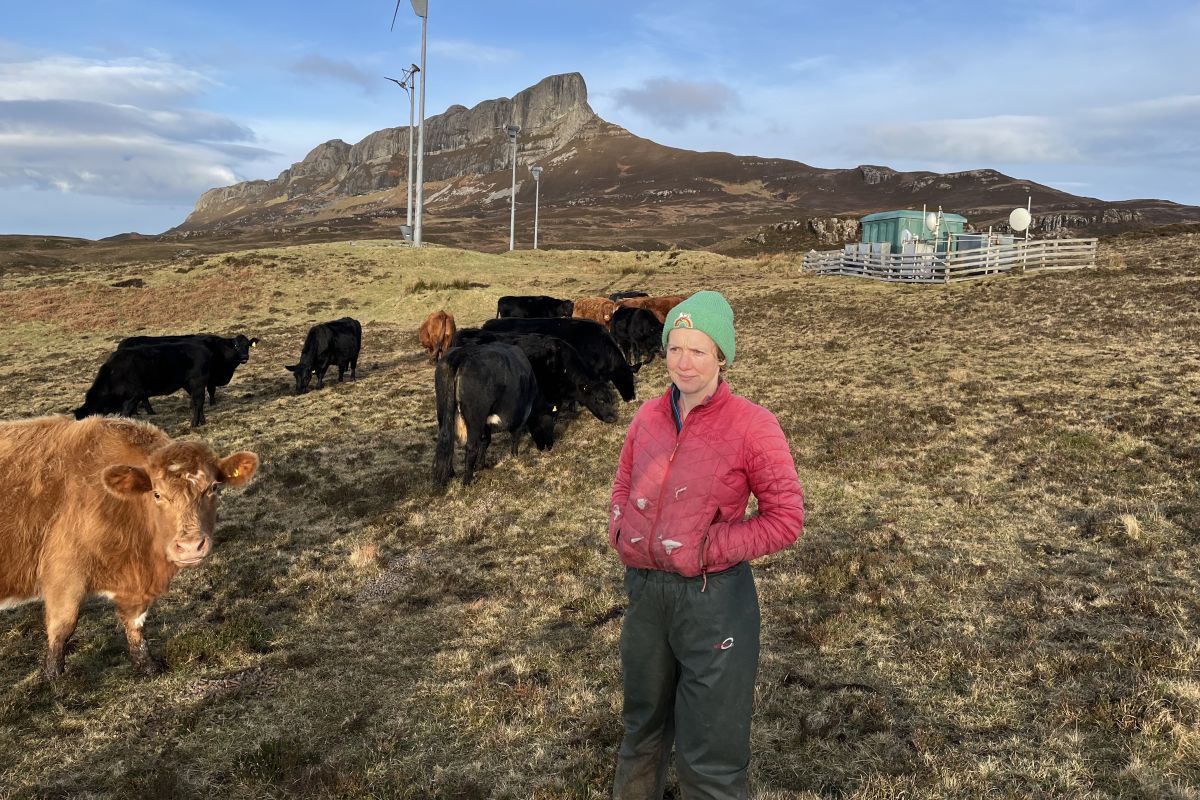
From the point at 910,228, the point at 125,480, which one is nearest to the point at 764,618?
the point at 125,480

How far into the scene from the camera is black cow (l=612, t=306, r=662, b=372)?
783 inches

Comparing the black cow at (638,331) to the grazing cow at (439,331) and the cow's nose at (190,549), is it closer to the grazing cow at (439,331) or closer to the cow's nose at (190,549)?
the grazing cow at (439,331)

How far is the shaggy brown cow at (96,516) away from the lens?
→ 491 cm

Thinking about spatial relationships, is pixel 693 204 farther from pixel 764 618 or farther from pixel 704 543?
pixel 704 543

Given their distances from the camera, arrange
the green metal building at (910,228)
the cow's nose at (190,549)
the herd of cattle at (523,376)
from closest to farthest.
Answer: the cow's nose at (190,549) < the herd of cattle at (523,376) < the green metal building at (910,228)

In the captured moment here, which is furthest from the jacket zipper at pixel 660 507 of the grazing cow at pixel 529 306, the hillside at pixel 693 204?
the hillside at pixel 693 204

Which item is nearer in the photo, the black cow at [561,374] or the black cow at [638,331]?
the black cow at [561,374]

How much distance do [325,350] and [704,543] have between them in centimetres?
1679

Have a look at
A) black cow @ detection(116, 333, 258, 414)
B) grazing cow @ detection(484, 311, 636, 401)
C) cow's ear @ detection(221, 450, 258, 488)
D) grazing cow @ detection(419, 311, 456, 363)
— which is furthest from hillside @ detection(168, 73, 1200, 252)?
cow's ear @ detection(221, 450, 258, 488)

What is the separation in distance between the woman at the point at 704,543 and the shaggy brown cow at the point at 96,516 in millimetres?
3612

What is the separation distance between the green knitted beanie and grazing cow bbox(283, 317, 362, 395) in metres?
16.2

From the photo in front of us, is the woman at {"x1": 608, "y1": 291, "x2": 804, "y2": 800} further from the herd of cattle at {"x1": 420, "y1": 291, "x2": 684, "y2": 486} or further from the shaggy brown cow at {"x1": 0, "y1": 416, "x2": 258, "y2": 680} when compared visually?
the herd of cattle at {"x1": 420, "y1": 291, "x2": 684, "y2": 486}

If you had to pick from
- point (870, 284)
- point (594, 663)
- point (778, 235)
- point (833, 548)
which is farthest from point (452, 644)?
point (778, 235)

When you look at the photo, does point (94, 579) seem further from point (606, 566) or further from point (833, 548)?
point (833, 548)
